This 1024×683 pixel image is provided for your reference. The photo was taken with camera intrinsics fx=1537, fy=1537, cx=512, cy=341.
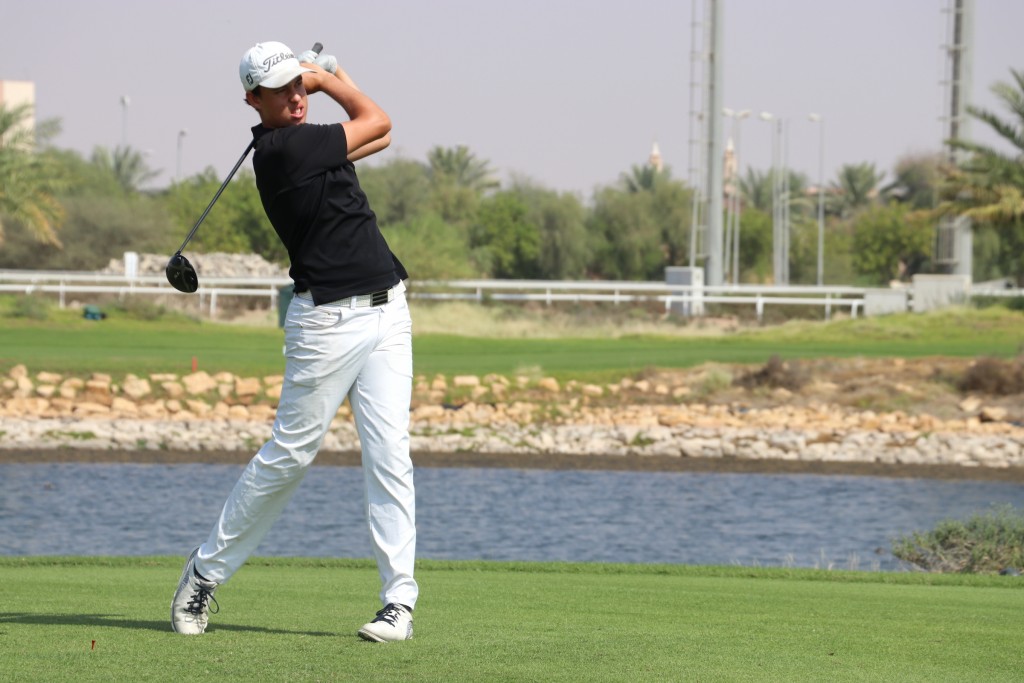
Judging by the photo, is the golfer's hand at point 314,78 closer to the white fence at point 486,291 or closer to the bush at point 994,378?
the bush at point 994,378

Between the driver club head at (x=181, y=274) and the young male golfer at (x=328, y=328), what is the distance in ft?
1.50

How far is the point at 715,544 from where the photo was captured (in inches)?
626

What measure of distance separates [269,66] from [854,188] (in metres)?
92.1

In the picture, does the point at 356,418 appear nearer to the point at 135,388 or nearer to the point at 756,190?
the point at 135,388

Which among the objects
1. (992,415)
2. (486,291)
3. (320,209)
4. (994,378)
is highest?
(320,209)

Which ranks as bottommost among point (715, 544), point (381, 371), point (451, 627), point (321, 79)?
point (715, 544)

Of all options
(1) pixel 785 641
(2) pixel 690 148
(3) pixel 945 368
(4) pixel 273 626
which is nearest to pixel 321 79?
(4) pixel 273 626

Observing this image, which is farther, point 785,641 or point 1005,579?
point 1005,579

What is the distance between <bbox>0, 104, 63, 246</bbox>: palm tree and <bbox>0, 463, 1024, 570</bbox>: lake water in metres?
17.6

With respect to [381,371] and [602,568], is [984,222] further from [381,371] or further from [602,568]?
[381,371]

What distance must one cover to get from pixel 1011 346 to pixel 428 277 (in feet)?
50.0

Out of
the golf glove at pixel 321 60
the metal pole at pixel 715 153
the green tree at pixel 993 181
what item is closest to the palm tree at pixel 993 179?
the green tree at pixel 993 181

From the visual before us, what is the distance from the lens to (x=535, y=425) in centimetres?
2503

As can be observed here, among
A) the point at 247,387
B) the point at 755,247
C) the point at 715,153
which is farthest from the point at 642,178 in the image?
the point at 247,387
